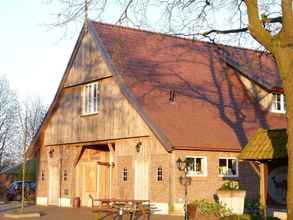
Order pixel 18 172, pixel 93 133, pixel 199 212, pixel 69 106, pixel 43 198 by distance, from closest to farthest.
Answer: pixel 199 212 < pixel 93 133 < pixel 69 106 < pixel 43 198 < pixel 18 172

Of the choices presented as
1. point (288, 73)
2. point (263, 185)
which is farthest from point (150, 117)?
point (288, 73)

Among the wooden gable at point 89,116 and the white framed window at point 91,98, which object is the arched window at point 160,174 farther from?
the white framed window at point 91,98

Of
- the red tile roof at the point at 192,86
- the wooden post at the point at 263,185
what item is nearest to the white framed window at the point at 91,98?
the red tile roof at the point at 192,86

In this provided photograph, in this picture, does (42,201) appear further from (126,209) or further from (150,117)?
(126,209)

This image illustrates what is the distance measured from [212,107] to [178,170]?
15.4 ft

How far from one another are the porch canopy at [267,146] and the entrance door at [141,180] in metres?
6.97

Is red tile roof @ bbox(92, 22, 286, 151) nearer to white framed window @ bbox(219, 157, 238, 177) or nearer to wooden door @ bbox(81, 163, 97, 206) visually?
white framed window @ bbox(219, 157, 238, 177)

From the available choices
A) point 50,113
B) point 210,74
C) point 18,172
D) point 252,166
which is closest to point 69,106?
point 50,113

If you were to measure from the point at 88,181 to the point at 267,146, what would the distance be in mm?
14664

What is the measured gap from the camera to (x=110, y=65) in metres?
29.2

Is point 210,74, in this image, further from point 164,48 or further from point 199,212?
point 199,212

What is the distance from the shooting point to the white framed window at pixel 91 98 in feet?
102

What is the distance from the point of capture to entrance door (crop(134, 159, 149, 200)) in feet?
90.1

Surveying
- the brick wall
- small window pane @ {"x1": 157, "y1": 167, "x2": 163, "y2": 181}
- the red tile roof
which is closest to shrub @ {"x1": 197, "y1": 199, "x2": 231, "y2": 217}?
the brick wall
